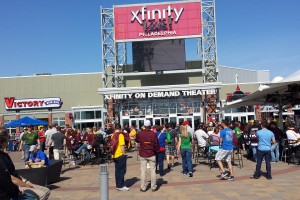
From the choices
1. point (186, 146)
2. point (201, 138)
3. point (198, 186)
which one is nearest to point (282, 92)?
point (201, 138)

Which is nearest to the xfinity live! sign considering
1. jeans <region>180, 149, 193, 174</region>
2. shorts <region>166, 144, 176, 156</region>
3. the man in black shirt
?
shorts <region>166, 144, 176, 156</region>

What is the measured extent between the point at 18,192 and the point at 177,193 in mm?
4962

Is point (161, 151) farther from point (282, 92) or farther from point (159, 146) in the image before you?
point (282, 92)

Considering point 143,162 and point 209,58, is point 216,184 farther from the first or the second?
point 209,58

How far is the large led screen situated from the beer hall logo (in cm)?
103

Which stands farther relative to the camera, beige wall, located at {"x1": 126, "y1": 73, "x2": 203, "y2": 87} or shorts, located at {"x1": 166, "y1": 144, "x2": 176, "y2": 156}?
beige wall, located at {"x1": 126, "y1": 73, "x2": 203, "y2": 87}

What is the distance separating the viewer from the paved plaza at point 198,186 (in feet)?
27.9

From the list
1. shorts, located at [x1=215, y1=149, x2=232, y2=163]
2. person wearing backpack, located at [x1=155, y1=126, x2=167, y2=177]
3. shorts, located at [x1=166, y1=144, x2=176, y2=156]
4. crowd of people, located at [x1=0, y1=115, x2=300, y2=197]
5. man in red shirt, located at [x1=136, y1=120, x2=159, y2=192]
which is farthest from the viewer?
shorts, located at [x1=166, y1=144, x2=176, y2=156]

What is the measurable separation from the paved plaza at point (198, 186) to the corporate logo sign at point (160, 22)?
24.3m

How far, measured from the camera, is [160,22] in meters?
35.8

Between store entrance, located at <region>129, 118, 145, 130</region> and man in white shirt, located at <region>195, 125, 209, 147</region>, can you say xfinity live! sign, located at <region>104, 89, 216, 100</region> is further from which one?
man in white shirt, located at <region>195, 125, 209, 147</region>

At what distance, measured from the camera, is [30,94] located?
45.5 metres

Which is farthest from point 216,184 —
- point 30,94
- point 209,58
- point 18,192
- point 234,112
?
point 30,94

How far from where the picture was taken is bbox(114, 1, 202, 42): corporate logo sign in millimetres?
35719
